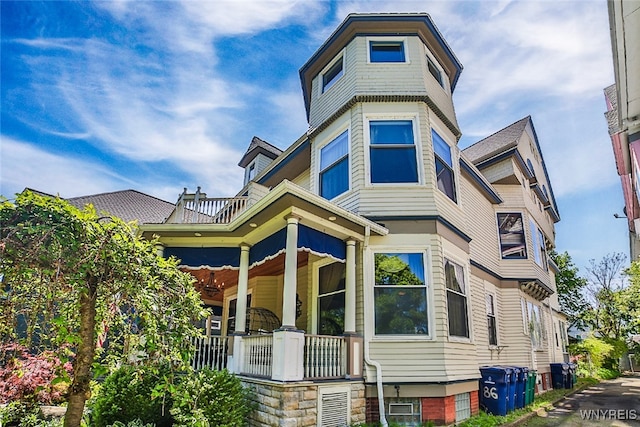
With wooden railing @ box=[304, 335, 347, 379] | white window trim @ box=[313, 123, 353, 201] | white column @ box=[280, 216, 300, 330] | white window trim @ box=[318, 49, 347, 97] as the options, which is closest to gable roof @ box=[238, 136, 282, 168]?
white window trim @ box=[318, 49, 347, 97]

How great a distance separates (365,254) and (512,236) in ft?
26.0

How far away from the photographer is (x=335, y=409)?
6.20 meters

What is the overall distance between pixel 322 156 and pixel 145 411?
6.59 meters

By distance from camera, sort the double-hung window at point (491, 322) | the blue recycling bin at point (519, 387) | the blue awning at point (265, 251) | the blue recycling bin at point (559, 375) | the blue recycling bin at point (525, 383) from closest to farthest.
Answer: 1. the blue awning at point (265, 251)
2. the blue recycling bin at point (519, 387)
3. the blue recycling bin at point (525, 383)
4. the double-hung window at point (491, 322)
5. the blue recycling bin at point (559, 375)

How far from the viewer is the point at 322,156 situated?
9.80 m

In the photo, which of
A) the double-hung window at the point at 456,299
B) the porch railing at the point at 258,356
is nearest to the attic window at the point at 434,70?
the double-hung window at the point at 456,299

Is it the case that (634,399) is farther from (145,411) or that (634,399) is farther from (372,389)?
(145,411)

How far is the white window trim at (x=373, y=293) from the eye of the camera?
7.13 m

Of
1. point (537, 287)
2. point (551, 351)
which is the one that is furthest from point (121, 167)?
point (551, 351)

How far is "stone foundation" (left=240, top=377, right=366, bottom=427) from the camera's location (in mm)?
5566

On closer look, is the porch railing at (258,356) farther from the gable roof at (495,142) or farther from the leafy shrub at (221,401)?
the gable roof at (495,142)

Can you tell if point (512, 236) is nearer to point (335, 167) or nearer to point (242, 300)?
point (335, 167)

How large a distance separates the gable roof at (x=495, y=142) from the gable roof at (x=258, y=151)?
25.0 ft

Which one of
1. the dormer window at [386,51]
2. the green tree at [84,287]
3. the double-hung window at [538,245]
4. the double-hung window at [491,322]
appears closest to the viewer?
the green tree at [84,287]
